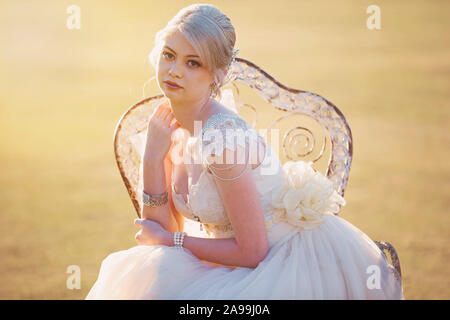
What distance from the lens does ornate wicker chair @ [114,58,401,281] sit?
318 centimetres

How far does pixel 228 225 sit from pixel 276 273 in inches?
13.9

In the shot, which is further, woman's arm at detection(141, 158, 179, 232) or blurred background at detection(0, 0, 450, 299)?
blurred background at detection(0, 0, 450, 299)

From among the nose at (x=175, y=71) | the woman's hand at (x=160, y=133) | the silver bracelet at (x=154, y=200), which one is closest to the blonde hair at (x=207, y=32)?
the nose at (x=175, y=71)

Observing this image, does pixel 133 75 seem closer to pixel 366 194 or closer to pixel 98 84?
pixel 98 84

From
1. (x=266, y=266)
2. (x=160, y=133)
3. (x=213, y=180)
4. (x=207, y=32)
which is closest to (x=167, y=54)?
(x=207, y=32)

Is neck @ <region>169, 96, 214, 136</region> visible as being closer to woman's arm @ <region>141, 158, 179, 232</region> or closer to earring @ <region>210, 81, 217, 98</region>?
earring @ <region>210, 81, 217, 98</region>

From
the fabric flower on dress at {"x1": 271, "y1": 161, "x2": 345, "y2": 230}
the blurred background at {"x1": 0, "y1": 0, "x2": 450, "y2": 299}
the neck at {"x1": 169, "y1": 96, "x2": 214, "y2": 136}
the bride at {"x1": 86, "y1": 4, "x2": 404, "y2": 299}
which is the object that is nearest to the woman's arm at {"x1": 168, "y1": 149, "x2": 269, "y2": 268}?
the bride at {"x1": 86, "y1": 4, "x2": 404, "y2": 299}

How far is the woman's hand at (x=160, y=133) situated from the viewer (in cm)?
294

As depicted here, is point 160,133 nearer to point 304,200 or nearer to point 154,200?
point 154,200

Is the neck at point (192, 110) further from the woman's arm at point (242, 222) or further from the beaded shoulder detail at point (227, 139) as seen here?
the woman's arm at point (242, 222)

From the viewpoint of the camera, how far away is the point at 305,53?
51.7 feet

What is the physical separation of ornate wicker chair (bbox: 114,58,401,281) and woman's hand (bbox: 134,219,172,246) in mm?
366

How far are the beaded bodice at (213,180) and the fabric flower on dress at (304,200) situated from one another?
0.18ft
